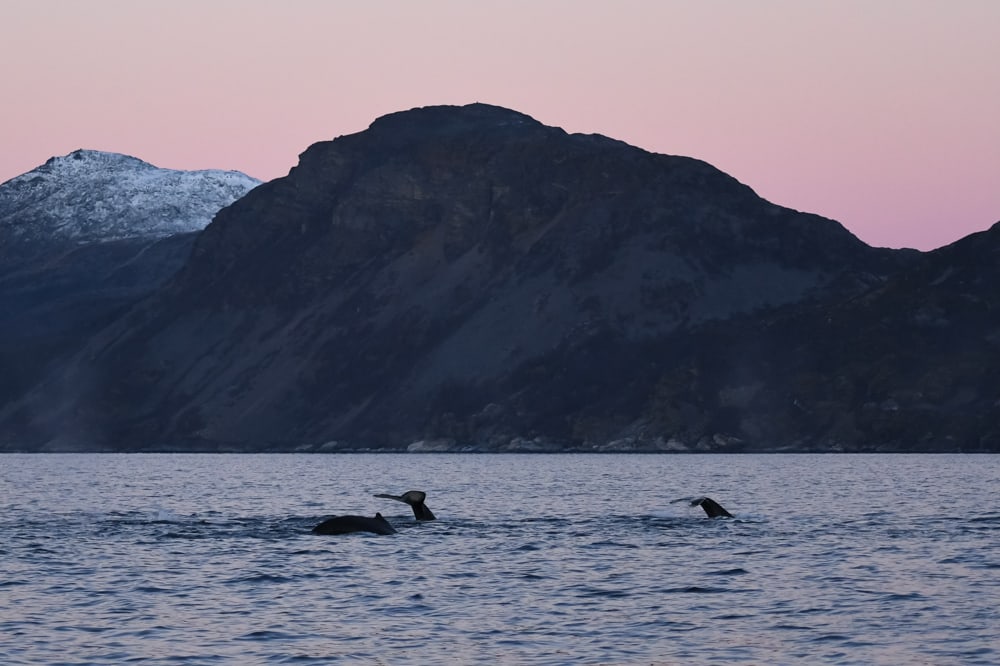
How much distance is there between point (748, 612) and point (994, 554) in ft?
62.6

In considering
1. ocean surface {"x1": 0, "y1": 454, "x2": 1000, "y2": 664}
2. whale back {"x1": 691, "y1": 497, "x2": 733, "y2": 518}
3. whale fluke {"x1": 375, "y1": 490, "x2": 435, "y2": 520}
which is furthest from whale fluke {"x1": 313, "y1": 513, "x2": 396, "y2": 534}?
whale back {"x1": 691, "y1": 497, "x2": 733, "y2": 518}

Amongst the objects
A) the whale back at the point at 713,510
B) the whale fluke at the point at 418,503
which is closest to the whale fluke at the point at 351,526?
the whale fluke at the point at 418,503

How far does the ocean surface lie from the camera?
125 feet

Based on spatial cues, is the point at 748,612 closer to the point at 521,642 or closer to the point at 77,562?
the point at 521,642

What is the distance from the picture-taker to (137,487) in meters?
133

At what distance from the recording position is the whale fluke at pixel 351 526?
2800 inches

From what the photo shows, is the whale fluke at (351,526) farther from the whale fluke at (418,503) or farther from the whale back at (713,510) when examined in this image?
the whale back at (713,510)

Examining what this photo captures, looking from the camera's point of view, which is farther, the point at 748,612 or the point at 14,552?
the point at 14,552

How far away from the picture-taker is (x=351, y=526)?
7138 centimetres

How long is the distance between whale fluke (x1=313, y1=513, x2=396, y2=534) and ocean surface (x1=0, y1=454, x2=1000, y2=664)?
0.88 meters

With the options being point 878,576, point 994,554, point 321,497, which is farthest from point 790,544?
point 321,497

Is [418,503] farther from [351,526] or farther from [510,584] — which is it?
[510,584]

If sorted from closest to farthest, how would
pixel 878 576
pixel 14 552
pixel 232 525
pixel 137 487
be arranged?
pixel 878 576 < pixel 14 552 < pixel 232 525 < pixel 137 487

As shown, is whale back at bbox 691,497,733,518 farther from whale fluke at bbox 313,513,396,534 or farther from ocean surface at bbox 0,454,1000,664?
whale fluke at bbox 313,513,396,534
